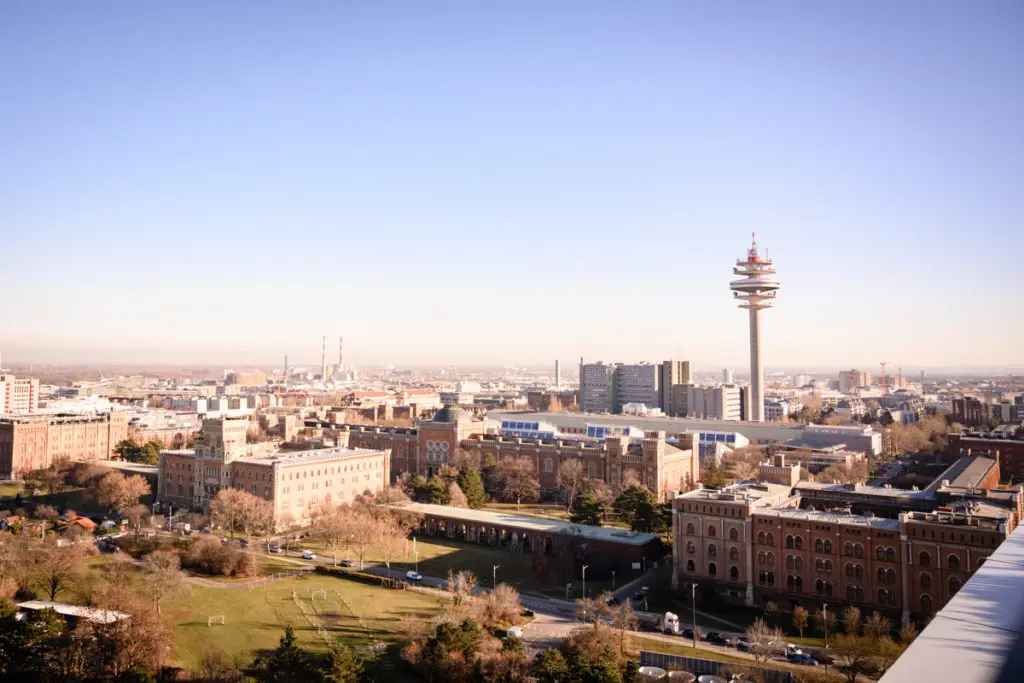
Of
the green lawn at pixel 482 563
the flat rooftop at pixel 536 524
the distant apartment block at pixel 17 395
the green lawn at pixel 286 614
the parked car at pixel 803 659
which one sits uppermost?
the distant apartment block at pixel 17 395

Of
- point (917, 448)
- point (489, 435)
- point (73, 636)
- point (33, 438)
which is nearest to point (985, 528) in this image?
point (73, 636)

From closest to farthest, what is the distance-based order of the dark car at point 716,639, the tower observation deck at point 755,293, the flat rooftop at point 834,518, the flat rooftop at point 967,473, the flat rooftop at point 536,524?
the dark car at point 716,639 < the flat rooftop at point 834,518 < the flat rooftop at point 536,524 < the flat rooftop at point 967,473 < the tower observation deck at point 755,293

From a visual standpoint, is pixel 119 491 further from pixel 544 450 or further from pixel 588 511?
pixel 544 450

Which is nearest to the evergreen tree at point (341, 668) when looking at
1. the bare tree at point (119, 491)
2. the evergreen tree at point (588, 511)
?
the evergreen tree at point (588, 511)

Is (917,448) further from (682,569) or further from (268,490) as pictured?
(268,490)

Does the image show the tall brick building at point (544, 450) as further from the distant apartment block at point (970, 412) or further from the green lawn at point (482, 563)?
the distant apartment block at point (970, 412)

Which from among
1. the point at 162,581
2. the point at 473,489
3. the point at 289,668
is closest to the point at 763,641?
the point at 289,668
